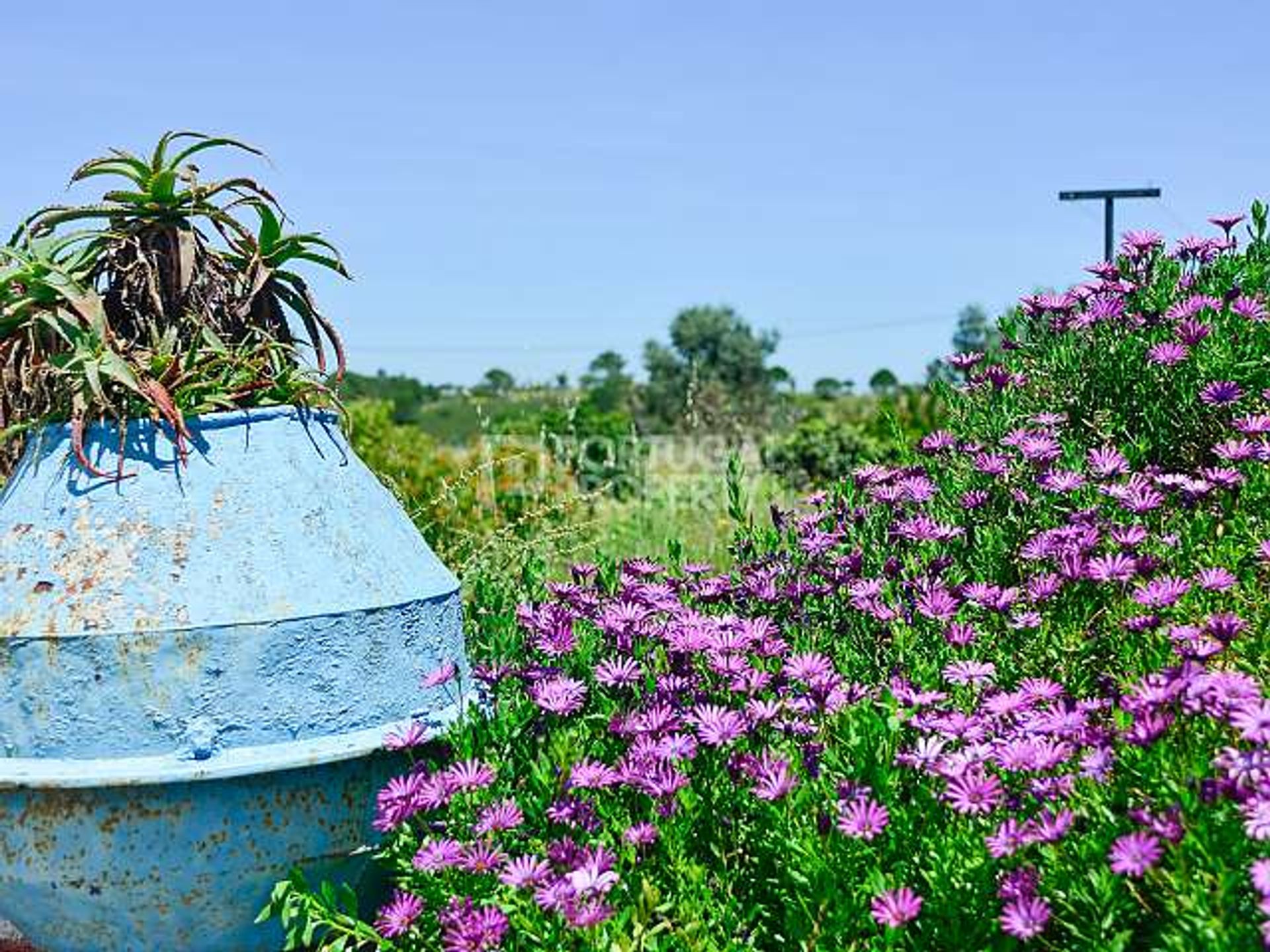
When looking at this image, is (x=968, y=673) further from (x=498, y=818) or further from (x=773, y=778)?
(x=498, y=818)

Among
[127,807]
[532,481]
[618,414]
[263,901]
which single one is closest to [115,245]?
[127,807]

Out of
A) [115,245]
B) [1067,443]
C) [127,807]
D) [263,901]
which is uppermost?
[115,245]

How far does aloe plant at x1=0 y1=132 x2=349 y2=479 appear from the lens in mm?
3496

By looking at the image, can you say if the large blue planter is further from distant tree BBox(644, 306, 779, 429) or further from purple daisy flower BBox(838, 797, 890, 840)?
distant tree BBox(644, 306, 779, 429)

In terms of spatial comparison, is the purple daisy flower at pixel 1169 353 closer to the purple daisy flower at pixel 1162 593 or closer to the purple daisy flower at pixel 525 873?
the purple daisy flower at pixel 1162 593

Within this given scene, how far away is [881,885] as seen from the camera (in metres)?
2.46

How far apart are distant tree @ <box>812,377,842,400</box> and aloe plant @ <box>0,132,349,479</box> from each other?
56677 mm

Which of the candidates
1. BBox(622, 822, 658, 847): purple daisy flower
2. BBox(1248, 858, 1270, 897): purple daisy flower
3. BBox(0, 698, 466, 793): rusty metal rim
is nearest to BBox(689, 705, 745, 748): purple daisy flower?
BBox(622, 822, 658, 847): purple daisy flower

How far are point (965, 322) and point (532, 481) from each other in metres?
57.4

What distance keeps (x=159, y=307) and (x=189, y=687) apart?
3.33 ft

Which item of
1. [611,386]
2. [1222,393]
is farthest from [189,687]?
[611,386]

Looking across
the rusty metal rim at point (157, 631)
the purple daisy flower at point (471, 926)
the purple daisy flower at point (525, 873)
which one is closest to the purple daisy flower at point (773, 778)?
the purple daisy flower at point (525, 873)

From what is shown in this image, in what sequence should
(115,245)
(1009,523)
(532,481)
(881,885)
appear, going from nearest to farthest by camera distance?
1. (881,885)
2. (115,245)
3. (1009,523)
4. (532,481)

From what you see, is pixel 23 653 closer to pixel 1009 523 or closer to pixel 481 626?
pixel 481 626
